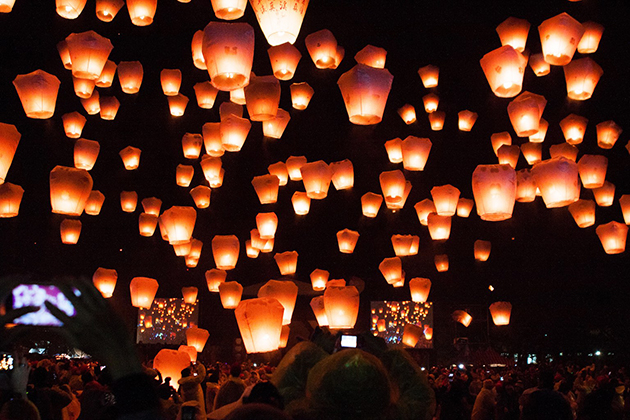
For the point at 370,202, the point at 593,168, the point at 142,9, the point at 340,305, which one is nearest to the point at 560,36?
the point at 593,168

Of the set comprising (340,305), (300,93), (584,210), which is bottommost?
(340,305)

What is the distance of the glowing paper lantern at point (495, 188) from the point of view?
6434mm

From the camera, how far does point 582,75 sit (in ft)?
23.7

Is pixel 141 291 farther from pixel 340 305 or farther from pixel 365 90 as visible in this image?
pixel 365 90

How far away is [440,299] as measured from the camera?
1791cm

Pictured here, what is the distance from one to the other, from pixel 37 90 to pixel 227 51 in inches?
92.3

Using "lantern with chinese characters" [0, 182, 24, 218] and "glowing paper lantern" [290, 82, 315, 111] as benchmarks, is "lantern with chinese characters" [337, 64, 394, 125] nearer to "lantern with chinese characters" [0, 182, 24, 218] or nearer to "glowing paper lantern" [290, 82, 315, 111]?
"glowing paper lantern" [290, 82, 315, 111]

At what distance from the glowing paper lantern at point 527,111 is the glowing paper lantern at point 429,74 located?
2880 millimetres

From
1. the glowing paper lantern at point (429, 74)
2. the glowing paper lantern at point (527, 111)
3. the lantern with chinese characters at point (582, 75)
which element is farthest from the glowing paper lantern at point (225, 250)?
the lantern with chinese characters at point (582, 75)

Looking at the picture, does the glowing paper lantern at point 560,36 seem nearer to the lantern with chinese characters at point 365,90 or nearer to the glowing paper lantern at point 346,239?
the lantern with chinese characters at point 365,90

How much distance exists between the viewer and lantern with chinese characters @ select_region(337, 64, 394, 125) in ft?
19.3

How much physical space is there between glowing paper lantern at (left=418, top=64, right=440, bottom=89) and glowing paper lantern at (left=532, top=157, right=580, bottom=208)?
3559mm

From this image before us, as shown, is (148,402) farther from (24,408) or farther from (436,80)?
(436,80)

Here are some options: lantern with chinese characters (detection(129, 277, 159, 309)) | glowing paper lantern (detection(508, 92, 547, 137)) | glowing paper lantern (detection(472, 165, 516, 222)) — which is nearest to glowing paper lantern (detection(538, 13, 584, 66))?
glowing paper lantern (detection(508, 92, 547, 137))
